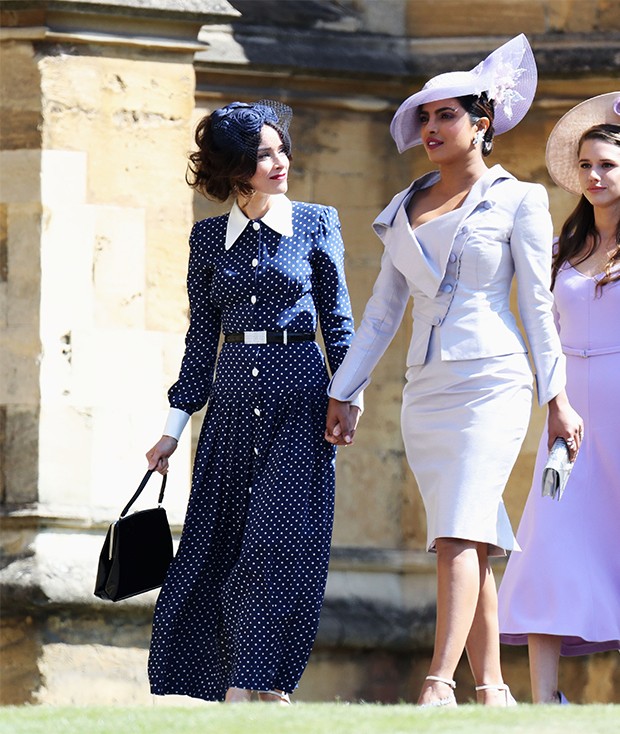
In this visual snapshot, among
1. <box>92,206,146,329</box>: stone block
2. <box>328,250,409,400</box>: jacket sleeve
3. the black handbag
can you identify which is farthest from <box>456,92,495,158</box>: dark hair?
<box>92,206,146,329</box>: stone block

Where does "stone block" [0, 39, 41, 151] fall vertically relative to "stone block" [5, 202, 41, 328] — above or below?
above

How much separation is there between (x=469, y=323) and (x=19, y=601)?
2680 millimetres

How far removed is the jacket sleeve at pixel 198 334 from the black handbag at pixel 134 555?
31 cm

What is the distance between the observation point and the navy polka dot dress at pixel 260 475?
6438mm

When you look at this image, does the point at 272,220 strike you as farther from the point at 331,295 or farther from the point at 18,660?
the point at 18,660

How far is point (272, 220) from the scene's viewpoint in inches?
261

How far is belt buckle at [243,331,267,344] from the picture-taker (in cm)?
656

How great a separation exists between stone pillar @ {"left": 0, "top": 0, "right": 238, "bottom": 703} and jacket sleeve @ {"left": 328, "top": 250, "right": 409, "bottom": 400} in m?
2.05

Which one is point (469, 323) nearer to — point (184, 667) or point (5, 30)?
point (184, 667)

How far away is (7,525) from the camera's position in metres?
8.24

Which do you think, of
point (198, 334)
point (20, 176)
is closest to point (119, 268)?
point (20, 176)

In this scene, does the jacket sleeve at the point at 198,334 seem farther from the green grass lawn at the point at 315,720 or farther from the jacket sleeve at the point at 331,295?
the green grass lawn at the point at 315,720

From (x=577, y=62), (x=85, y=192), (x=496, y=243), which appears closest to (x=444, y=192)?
(x=496, y=243)

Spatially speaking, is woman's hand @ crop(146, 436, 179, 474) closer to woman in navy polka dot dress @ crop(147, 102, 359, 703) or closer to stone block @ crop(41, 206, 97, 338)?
woman in navy polka dot dress @ crop(147, 102, 359, 703)
